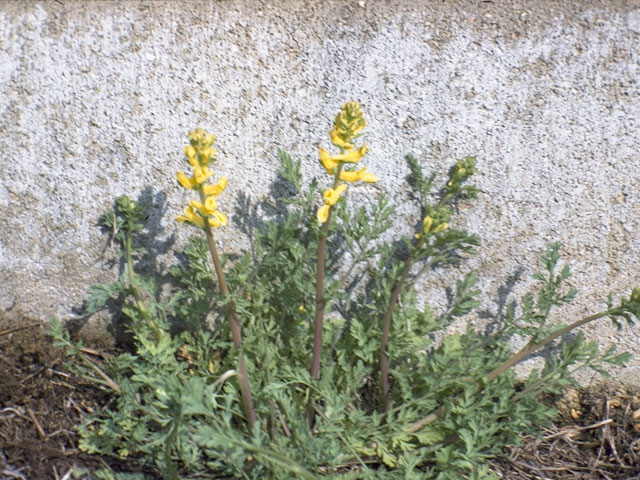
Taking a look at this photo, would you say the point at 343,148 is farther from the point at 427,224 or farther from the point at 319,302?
the point at 319,302

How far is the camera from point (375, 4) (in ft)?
7.41

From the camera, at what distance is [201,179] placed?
182cm

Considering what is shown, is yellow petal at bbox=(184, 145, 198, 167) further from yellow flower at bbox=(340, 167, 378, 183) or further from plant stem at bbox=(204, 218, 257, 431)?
yellow flower at bbox=(340, 167, 378, 183)

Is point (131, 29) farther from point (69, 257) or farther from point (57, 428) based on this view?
point (57, 428)

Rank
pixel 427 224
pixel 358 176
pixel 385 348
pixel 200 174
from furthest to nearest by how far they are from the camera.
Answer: pixel 385 348 → pixel 427 224 → pixel 358 176 → pixel 200 174

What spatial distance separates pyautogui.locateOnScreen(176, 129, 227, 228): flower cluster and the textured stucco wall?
0.52 meters

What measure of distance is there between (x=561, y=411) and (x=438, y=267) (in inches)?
32.0

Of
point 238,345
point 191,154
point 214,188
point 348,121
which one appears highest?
point 348,121

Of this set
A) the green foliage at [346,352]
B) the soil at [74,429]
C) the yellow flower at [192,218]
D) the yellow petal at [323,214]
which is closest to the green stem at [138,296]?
the green foliage at [346,352]

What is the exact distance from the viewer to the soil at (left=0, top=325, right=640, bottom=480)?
219cm

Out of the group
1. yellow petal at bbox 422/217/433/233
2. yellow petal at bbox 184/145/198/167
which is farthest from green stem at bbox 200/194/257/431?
yellow petal at bbox 422/217/433/233

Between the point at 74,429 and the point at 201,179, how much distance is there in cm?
116

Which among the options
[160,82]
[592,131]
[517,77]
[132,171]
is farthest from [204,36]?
[592,131]

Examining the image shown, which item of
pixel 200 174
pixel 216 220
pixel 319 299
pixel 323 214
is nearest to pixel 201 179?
pixel 200 174
